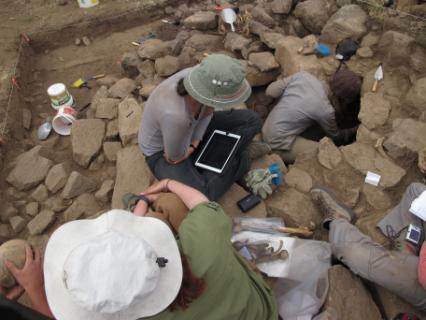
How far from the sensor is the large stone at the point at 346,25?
13.4 ft

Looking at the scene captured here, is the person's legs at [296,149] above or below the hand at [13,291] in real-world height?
below

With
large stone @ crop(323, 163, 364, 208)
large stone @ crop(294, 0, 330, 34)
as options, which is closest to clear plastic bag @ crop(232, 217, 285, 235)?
large stone @ crop(323, 163, 364, 208)

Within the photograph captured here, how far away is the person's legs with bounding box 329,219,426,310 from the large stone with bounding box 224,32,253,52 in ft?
9.03

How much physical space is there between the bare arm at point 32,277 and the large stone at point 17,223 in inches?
66.9

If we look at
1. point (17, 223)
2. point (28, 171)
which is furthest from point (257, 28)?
point (17, 223)

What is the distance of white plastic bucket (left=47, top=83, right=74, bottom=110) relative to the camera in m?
4.13

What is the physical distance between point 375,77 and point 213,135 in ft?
6.39

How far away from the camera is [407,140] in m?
3.16

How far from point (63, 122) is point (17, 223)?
4.33 feet

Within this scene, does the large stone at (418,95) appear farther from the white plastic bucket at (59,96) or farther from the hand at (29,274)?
the white plastic bucket at (59,96)

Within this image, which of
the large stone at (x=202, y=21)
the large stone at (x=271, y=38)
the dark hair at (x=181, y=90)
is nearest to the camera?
the dark hair at (x=181, y=90)

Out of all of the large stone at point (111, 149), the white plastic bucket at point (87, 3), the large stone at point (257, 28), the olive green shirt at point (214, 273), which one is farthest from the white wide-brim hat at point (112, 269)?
the white plastic bucket at point (87, 3)

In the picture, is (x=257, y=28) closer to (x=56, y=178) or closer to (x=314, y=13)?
(x=314, y=13)

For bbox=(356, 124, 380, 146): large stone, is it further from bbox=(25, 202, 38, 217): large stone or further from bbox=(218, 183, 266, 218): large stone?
bbox=(25, 202, 38, 217): large stone
